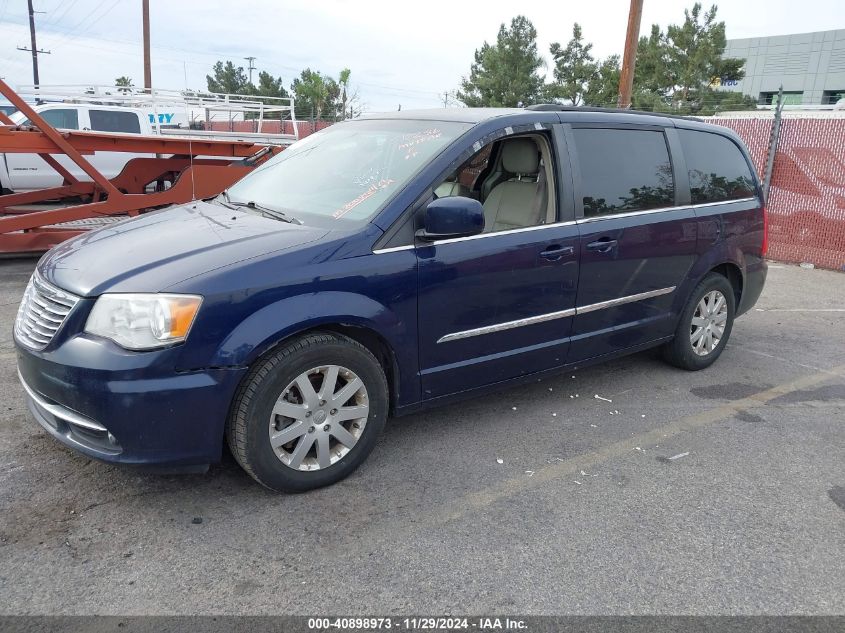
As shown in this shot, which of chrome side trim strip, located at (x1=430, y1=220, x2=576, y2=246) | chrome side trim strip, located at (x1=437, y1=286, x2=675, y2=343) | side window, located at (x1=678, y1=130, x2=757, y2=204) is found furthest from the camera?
side window, located at (x1=678, y1=130, x2=757, y2=204)

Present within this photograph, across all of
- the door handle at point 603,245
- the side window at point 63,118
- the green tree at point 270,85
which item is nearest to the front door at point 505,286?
the door handle at point 603,245

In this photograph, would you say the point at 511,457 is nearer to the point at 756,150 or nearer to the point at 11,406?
the point at 11,406

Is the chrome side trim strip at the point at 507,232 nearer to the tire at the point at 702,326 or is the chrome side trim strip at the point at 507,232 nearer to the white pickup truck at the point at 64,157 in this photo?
the tire at the point at 702,326

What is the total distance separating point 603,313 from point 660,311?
0.63 m

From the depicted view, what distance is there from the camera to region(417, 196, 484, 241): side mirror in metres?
3.24

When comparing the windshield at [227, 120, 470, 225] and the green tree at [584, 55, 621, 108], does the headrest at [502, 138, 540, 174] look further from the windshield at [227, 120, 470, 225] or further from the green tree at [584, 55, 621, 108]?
the green tree at [584, 55, 621, 108]

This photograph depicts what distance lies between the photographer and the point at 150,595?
245cm

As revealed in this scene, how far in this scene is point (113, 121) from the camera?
1278 cm

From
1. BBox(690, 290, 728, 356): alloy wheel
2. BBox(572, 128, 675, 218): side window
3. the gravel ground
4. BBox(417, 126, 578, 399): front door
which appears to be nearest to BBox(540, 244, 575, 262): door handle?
BBox(417, 126, 578, 399): front door

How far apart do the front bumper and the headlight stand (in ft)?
0.17

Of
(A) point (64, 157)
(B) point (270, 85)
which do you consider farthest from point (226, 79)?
(A) point (64, 157)

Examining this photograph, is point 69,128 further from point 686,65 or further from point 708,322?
point 686,65

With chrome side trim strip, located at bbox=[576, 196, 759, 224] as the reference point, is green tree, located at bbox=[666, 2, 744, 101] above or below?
above

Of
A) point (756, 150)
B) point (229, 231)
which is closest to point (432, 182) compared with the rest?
point (229, 231)
